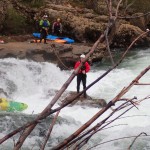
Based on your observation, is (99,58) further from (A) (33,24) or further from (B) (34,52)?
(A) (33,24)

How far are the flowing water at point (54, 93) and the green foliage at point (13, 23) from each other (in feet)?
18.6

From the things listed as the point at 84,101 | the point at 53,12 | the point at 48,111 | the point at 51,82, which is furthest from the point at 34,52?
the point at 48,111

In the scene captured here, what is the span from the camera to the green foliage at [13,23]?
2067 cm

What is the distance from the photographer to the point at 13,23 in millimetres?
20953

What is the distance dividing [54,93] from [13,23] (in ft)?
31.9

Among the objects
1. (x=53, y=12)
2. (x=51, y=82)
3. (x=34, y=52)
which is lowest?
(x=51, y=82)

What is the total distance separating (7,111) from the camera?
10.2 m

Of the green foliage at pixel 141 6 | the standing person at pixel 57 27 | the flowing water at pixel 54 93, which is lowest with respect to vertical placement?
the flowing water at pixel 54 93

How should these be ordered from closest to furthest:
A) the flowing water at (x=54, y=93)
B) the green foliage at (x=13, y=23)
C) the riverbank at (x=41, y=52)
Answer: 1. the flowing water at (x=54, y=93)
2. the riverbank at (x=41, y=52)
3. the green foliage at (x=13, y=23)

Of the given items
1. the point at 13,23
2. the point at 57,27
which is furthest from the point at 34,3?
the point at 57,27

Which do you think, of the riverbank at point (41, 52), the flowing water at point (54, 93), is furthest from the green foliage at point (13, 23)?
the flowing water at point (54, 93)

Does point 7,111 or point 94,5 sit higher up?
point 94,5

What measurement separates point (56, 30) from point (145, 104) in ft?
31.3

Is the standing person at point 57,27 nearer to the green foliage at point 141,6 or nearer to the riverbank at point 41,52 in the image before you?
the riverbank at point 41,52
